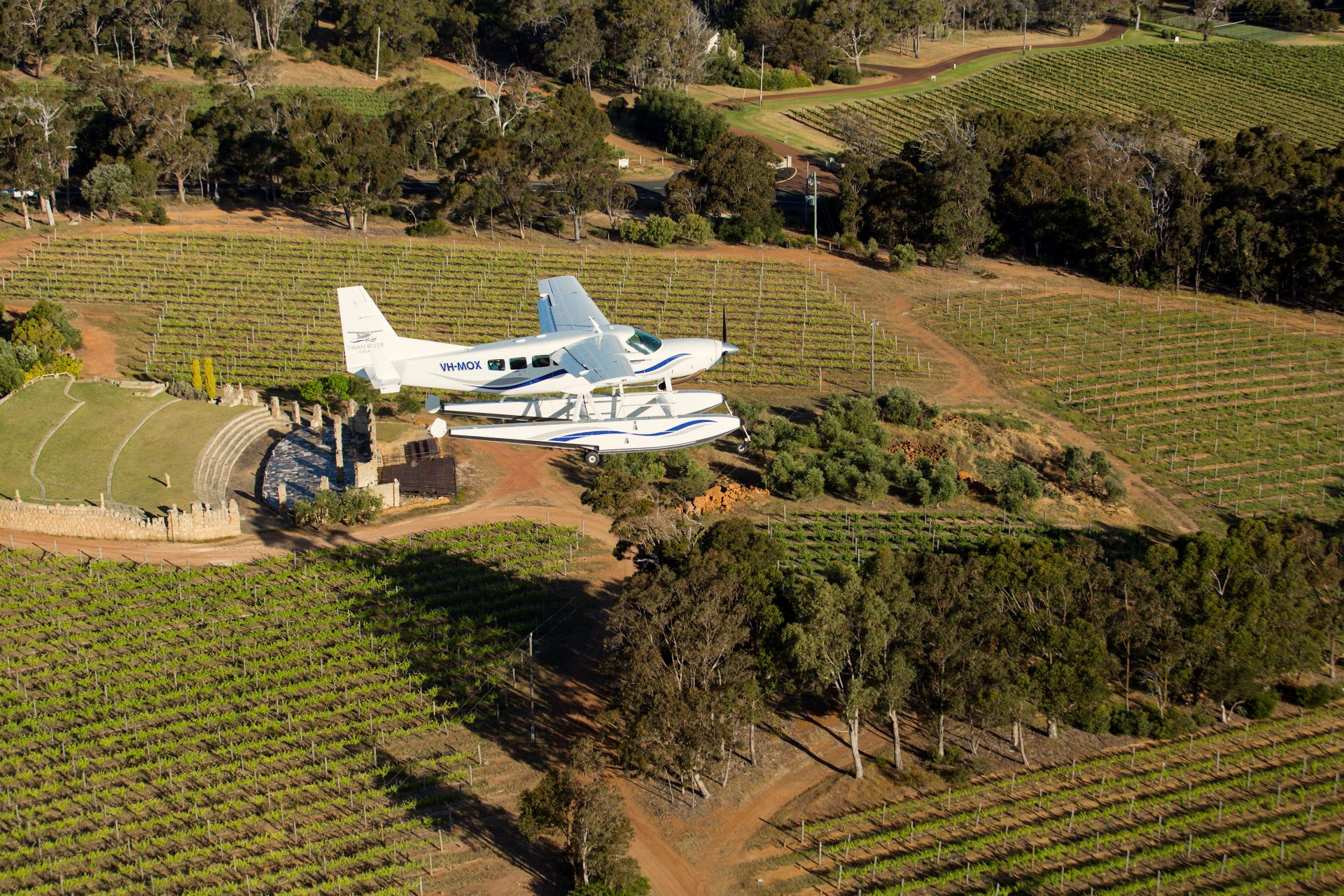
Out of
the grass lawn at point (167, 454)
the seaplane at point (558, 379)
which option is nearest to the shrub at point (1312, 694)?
the seaplane at point (558, 379)

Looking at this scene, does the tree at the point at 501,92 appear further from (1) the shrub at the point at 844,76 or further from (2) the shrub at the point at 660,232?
(1) the shrub at the point at 844,76

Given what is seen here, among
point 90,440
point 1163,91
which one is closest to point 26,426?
point 90,440

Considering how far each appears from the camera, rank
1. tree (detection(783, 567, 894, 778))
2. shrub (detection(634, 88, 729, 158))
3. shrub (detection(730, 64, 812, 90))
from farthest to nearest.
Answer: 1. shrub (detection(730, 64, 812, 90))
2. shrub (detection(634, 88, 729, 158))
3. tree (detection(783, 567, 894, 778))

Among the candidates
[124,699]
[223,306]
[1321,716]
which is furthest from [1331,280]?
[124,699]

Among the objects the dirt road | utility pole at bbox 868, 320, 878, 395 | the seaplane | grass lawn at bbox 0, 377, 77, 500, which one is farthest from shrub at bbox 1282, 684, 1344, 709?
the dirt road

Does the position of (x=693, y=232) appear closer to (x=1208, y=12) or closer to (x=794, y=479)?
(x=794, y=479)

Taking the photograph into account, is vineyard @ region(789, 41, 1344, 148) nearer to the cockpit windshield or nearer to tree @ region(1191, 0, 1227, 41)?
tree @ region(1191, 0, 1227, 41)
